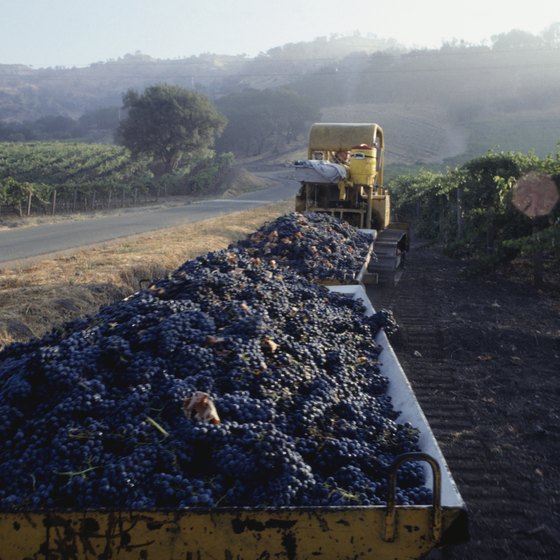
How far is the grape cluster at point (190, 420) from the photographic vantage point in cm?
257

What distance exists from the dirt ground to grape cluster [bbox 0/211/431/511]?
3.18 feet

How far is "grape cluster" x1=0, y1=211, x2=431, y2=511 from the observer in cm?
257

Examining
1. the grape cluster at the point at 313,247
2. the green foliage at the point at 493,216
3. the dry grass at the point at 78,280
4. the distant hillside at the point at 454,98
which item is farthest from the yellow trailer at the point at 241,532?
the distant hillside at the point at 454,98

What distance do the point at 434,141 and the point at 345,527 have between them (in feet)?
248

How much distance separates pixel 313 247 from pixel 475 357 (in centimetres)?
263

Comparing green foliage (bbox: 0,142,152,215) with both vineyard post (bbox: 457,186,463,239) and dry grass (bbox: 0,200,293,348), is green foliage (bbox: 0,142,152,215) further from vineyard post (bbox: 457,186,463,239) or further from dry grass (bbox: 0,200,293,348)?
vineyard post (bbox: 457,186,463,239)

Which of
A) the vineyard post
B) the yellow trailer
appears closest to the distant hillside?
the vineyard post

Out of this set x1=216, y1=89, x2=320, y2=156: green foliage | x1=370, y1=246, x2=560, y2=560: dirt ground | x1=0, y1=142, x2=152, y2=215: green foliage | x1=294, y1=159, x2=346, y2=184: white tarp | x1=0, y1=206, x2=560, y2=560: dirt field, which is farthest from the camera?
x1=216, y1=89, x2=320, y2=156: green foliage

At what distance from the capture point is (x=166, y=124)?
46.9 metres

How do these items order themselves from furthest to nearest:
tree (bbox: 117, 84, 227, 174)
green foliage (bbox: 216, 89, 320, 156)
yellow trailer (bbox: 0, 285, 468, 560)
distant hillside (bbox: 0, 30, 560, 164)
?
green foliage (bbox: 216, 89, 320, 156) < distant hillside (bbox: 0, 30, 560, 164) < tree (bbox: 117, 84, 227, 174) < yellow trailer (bbox: 0, 285, 468, 560)

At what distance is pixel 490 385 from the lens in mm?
5980

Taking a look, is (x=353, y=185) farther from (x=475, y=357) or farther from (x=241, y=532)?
(x=241, y=532)

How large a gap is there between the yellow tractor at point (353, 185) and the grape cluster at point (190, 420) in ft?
22.3

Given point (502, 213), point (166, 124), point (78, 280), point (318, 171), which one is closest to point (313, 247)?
point (318, 171)
